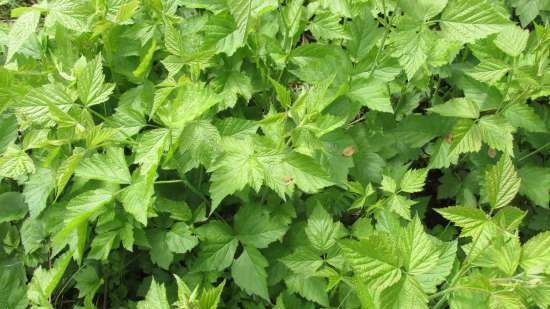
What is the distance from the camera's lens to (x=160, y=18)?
1911 millimetres

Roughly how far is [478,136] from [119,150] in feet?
4.32

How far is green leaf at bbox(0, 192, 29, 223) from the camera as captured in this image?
206cm

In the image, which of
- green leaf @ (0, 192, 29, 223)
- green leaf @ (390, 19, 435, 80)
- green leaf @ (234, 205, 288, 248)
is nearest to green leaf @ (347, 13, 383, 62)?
green leaf @ (390, 19, 435, 80)

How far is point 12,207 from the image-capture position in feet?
6.86

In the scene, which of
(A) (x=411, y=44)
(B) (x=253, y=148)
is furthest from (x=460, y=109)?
(B) (x=253, y=148)

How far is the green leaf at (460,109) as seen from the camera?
187 cm

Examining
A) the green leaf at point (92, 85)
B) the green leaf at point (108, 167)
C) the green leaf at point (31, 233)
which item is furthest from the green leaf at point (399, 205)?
the green leaf at point (31, 233)

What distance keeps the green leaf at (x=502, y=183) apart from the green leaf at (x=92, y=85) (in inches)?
48.0

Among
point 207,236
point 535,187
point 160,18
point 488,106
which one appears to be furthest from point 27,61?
point 535,187

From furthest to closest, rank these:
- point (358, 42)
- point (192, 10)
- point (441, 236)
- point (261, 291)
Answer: point (192, 10), point (441, 236), point (358, 42), point (261, 291)

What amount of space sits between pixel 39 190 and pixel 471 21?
166 cm

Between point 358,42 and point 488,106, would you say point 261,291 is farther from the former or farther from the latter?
point 488,106

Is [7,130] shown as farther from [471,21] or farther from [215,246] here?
[471,21]

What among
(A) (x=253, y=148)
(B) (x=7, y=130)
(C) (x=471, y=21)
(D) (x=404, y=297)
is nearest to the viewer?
(D) (x=404, y=297)
